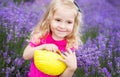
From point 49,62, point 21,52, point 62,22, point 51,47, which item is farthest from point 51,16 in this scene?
point 21,52

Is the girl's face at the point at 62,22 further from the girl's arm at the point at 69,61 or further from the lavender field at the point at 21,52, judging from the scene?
the lavender field at the point at 21,52

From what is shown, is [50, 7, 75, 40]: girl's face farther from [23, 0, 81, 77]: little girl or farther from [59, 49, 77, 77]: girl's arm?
[59, 49, 77, 77]: girl's arm

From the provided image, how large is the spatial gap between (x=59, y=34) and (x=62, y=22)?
14 centimetres

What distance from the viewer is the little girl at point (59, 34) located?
3111 millimetres

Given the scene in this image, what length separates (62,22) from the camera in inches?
123

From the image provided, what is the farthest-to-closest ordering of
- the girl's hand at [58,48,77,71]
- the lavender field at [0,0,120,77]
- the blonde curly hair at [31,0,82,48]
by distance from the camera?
the lavender field at [0,0,120,77], the blonde curly hair at [31,0,82,48], the girl's hand at [58,48,77,71]

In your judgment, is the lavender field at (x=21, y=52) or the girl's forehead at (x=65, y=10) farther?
the lavender field at (x=21, y=52)

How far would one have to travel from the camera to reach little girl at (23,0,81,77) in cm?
311

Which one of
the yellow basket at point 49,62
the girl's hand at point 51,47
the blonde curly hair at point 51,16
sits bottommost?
the yellow basket at point 49,62

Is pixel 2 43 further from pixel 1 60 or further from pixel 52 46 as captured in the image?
pixel 52 46

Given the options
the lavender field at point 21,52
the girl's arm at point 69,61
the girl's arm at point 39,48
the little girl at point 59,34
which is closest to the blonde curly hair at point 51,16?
the little girl at point 59,34

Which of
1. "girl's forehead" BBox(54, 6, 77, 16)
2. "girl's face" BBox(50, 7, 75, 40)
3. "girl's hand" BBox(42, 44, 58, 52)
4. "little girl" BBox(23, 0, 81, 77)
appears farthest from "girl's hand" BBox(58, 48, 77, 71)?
"girl's forehead" BBox(54, 6, 77, 16)

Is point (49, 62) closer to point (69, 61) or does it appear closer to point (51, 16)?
point (69, 61)

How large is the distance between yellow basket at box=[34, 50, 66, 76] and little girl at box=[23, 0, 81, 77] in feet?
0.15
